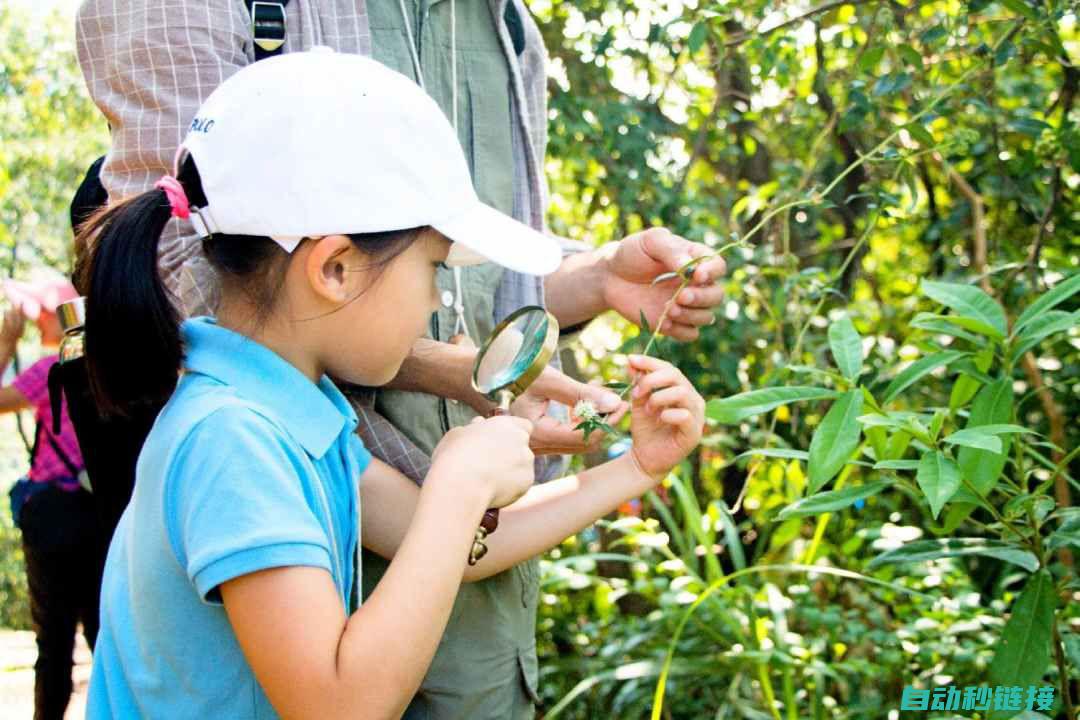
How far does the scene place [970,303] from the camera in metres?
1.99

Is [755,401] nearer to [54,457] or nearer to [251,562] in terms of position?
[251,562]

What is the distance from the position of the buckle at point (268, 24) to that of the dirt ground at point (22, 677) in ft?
8.28

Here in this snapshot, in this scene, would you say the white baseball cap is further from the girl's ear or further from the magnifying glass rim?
the magnifying glass rim

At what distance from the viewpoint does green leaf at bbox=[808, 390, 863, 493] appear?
5.98ft

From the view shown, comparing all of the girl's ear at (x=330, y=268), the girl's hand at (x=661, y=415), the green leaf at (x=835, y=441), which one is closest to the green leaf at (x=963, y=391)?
the green leaf at (x=835, y=441)

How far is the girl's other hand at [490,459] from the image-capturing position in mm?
1508

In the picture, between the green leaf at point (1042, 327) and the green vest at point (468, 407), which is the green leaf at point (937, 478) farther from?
the green vest at point (468, 407)

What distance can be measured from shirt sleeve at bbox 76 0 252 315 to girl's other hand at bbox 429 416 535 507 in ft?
1.43

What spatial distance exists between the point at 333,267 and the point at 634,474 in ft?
1.94

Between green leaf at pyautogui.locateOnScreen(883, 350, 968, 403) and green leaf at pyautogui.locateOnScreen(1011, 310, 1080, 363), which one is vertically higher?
green leaf at pyautogui.locateOnScreen(1011, 310, 1080, 363)

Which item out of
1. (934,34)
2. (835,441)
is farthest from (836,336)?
(934,34)

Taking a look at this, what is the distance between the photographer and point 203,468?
140 centimetres

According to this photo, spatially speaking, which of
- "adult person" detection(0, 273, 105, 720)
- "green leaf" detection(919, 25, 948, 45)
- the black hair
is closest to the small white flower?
the black hair

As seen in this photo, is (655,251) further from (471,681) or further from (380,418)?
(471,681)
